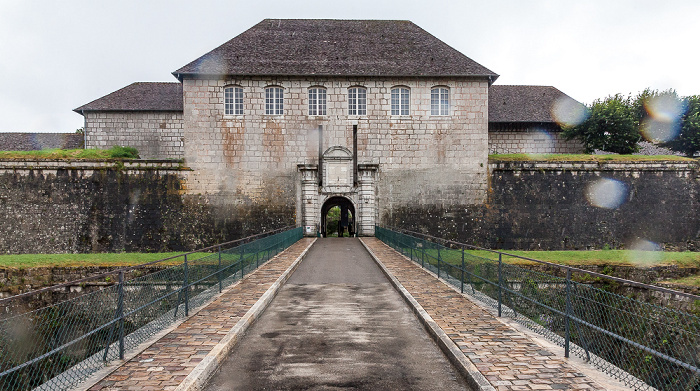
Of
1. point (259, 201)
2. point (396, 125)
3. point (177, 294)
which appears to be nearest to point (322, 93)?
point (396, 125)

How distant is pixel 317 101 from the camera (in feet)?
89.0

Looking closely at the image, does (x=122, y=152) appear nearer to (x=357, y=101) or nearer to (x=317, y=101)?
(x=317, y=101)

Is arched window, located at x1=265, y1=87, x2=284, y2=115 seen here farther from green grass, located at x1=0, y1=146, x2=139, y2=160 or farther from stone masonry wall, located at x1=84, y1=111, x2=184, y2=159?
green grass, located at x1=0, y1=146, x2=139, y2=160

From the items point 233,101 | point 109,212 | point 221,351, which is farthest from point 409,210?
point 221,351

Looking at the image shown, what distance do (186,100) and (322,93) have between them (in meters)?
7.89

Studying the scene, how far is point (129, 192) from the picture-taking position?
25.6m

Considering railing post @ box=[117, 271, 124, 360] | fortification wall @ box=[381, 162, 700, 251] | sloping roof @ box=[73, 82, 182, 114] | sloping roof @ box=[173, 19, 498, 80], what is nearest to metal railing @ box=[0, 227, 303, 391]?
railing post @ box=[117, 271, 124, 360]

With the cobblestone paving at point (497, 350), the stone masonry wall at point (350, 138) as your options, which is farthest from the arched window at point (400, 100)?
the cobblestone paving at point (497, 350)

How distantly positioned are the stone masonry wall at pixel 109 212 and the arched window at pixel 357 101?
286 inches

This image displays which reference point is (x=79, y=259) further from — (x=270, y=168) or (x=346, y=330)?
(x=346, y=330)

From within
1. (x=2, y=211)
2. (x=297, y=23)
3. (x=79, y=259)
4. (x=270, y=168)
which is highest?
(x=297, y=23)

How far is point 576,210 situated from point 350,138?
13.8 m

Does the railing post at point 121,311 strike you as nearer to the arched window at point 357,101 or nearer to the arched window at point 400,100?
the arched window at point 357,101

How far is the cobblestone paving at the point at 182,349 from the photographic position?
4836 millimetres
